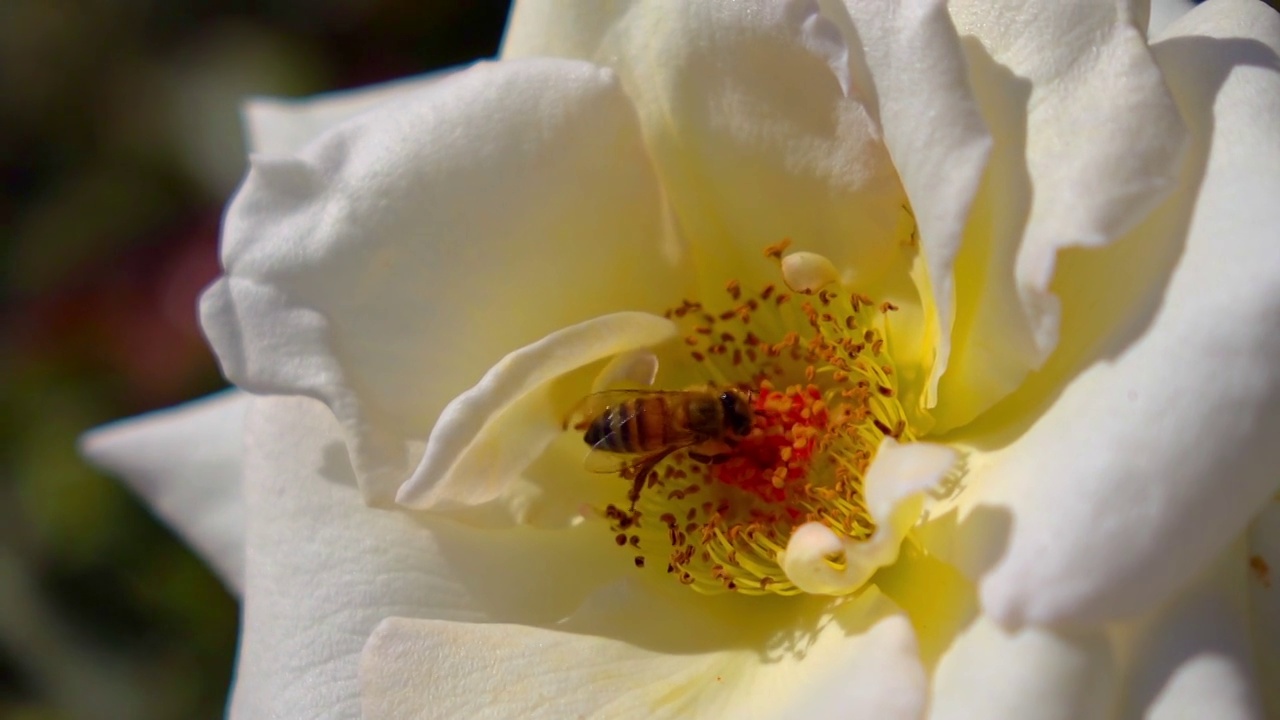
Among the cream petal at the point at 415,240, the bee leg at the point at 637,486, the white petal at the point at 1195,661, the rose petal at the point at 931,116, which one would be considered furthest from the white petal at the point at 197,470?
the white petal at the point at 1195,661

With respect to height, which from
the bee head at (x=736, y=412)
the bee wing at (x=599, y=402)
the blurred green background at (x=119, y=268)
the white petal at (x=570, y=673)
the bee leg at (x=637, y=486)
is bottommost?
the blurred green background at (x=119, y=268)

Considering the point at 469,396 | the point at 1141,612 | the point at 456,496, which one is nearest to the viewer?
the point at 1141,612

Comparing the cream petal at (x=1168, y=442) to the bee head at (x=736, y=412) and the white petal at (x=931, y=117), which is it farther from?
the bee head at (x=736, y=412)

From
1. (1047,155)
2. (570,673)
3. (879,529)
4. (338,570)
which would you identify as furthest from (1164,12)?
(338,570)

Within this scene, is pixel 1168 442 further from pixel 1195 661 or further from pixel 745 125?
pixel 745 125

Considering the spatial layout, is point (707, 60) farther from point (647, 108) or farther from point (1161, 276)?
point (1161, 276)

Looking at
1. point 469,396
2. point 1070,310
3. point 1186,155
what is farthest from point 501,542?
point 1186,155

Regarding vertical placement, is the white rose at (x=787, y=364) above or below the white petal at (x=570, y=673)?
above
